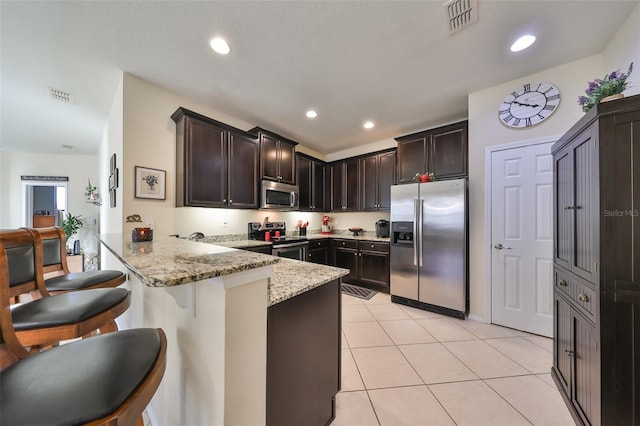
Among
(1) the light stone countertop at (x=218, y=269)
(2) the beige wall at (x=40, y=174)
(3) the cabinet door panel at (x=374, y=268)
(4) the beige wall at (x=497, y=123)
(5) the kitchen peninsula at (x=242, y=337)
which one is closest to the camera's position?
(1) the light stone countertop at (x=218, y=269)

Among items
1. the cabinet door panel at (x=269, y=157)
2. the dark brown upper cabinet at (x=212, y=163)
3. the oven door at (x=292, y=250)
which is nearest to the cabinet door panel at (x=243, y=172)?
the dark brown upper cabinet at (x=212, y=163)

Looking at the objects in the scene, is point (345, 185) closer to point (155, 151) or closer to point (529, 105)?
point (529, 105)

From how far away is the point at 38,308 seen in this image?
1079 mm

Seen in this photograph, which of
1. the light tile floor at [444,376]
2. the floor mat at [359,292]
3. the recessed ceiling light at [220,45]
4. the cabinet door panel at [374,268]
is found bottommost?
the floor mat at [359,292]

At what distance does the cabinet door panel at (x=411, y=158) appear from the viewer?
3.45 m

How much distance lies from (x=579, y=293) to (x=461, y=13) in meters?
2.04

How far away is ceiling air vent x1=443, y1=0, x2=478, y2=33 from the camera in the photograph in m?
1.58

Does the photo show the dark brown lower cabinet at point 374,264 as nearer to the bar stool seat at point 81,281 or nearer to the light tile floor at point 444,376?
the light tile floor at point 444,376

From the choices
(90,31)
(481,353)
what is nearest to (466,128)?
(481,353)

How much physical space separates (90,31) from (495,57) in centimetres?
355

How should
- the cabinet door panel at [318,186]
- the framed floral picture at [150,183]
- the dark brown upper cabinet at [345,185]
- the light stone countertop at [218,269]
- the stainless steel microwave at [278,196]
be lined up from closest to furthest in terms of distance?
the light stone countertop at [218,269] → the framed floral picture at [150,183] → the stainless steel microwave at [278,196] → the dark brown upper cabinet at [345,185] → the cabinet door panel at [318,186]

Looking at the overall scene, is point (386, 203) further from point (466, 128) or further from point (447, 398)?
point (447, 398)

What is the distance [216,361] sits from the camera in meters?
0.77

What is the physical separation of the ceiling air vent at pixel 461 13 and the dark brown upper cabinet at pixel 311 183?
298 centimetres
